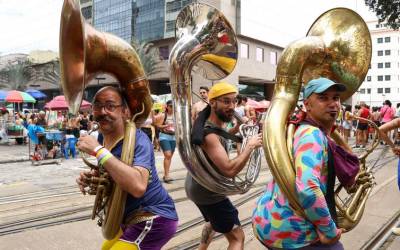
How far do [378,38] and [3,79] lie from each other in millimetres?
86417

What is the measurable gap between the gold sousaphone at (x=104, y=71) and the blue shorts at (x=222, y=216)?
99 cm

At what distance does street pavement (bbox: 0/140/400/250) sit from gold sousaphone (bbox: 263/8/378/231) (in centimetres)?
93

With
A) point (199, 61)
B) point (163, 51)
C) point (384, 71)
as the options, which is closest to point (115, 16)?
point (163, 51)

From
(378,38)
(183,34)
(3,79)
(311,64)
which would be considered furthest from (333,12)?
(378,38)

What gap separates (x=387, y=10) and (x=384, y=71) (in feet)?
306

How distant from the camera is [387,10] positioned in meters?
16.2

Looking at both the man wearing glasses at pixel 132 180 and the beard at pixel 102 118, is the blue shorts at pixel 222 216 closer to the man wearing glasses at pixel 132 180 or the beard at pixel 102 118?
the man wearing glasses at pixel 132 180

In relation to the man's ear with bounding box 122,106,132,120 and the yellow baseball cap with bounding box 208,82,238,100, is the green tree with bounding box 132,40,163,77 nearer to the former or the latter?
the yellow baseball cap with bounding box 208,82,238,100

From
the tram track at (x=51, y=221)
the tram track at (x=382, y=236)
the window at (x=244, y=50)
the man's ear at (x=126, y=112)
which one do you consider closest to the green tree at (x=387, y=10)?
the tram track at (x=382, y=236)

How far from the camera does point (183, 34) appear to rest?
3799mm

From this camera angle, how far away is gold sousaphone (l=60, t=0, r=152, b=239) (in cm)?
233

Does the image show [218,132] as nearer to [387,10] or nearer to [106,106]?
[106,106]

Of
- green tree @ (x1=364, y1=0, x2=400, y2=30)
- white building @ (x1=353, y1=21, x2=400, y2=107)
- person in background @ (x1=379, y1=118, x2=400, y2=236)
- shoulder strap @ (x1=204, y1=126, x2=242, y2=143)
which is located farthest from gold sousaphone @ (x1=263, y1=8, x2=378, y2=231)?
white building @ (x1=353, y1=21, x2=400, y2=107)

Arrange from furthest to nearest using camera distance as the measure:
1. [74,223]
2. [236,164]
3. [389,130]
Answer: [74,223], [389,130], [236,164]
